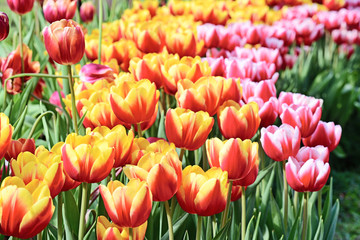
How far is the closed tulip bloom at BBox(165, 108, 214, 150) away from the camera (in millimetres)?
991

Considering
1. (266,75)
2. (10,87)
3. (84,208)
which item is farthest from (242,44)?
(84,208)

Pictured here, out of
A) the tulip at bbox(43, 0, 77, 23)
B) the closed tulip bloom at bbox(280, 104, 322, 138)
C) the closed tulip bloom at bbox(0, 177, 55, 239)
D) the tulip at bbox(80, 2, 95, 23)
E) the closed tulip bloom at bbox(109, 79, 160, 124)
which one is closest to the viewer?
the closed tulip bloom at bbox(0, 177, 55, 239)

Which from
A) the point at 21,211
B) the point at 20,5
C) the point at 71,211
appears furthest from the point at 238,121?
the point at 20,5

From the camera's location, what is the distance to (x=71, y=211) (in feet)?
3.41

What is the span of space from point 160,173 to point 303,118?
51 centimetres

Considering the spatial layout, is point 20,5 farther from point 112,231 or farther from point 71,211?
point 112,231

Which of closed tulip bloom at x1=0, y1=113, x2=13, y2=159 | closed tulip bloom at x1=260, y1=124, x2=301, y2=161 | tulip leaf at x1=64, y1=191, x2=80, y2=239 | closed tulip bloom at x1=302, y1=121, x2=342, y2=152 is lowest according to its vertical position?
tulip leaf at x1=64, y1=191, x2=80, y2=239

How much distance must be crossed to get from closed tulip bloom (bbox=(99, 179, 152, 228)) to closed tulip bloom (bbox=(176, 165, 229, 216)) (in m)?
0.10

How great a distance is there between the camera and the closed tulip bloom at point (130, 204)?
0.77 m

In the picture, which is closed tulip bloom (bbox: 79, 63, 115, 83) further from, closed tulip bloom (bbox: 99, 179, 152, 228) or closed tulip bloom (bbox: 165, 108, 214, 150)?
closed tulip bloom (bbox: 99, 179, 152, 228)

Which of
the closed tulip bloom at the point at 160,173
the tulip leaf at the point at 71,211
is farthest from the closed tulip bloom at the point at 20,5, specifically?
the closed tulip bloom at the point at 160,173

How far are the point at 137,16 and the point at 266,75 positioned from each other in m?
1.43

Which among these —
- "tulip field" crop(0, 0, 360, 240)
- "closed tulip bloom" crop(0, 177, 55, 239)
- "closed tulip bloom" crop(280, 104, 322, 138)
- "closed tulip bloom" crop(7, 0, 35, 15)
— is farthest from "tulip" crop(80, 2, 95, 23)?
"closed tulip bloom" crop(0, 177, 55, 239)

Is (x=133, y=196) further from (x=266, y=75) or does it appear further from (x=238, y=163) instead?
(x=266, y=75)
